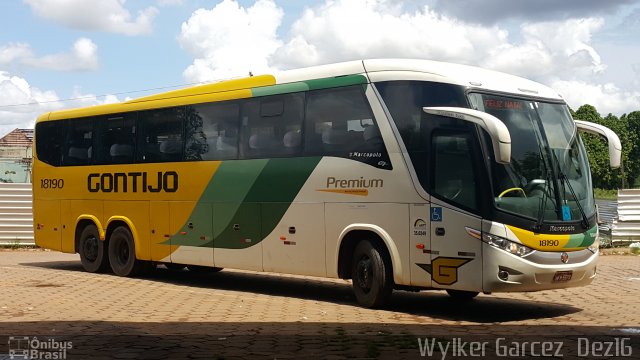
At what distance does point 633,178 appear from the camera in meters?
108

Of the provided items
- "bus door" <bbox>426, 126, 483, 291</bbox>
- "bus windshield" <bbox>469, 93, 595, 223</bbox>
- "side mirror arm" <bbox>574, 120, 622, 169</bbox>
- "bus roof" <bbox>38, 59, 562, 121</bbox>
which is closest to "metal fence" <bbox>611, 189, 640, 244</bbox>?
"side mirror arm" <bbox>574, 120, 622, 169</bbox>

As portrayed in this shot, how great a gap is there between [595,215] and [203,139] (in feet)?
23.0

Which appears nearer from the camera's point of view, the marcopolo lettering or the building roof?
the marcopolo lettering

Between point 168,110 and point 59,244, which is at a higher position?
point 168,110

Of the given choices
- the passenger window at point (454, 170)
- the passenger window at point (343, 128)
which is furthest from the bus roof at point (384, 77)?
the passenger window at point (454, 170)

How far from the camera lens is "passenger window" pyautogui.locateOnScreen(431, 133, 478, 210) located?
11359mm

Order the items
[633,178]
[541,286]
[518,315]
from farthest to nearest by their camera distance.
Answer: [633,178]
[518,315]
[541,286]

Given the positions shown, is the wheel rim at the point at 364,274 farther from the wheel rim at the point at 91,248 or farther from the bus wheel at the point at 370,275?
the wheel rim at the point at 91,248

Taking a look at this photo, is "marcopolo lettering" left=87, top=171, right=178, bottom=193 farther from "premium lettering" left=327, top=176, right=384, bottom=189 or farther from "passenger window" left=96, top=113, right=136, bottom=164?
"premium lettering" left=327, top=176, right=384, bottom=189

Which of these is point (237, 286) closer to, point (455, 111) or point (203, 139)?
point (203, 139)

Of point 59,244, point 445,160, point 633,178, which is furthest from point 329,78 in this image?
point 633,178

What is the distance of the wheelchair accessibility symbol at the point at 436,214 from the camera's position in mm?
11625

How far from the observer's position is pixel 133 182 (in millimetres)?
17188

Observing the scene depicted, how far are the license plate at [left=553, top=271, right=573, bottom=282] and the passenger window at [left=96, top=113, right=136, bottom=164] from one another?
9.23m
